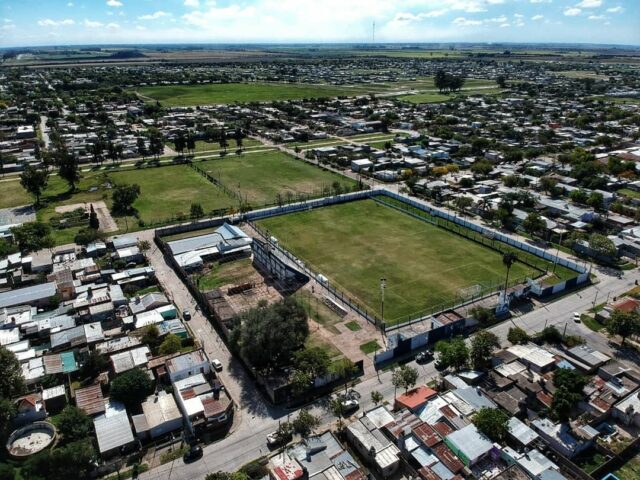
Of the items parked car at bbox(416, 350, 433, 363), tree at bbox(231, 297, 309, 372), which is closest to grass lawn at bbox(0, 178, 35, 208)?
tree at bbox(231, 297, 309, 372)

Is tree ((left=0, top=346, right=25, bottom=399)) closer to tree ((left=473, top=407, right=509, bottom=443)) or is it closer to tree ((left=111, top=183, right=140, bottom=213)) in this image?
tree ((left=473, top=407, right=509, bottom=443))

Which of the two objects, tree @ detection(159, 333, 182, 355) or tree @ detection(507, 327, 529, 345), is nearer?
tree @ detection(159, 333, 182, 355)

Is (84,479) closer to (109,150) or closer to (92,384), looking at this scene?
(92,384)

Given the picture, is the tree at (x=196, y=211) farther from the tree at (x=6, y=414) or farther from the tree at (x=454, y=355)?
the tree at (x=454, y=355)

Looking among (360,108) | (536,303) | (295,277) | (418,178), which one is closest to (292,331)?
(295,277)

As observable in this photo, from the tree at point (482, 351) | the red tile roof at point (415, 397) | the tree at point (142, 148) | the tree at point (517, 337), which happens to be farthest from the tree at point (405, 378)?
the tree at point (142, 148)

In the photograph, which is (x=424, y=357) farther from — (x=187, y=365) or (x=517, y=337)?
(x=187, y=365)
